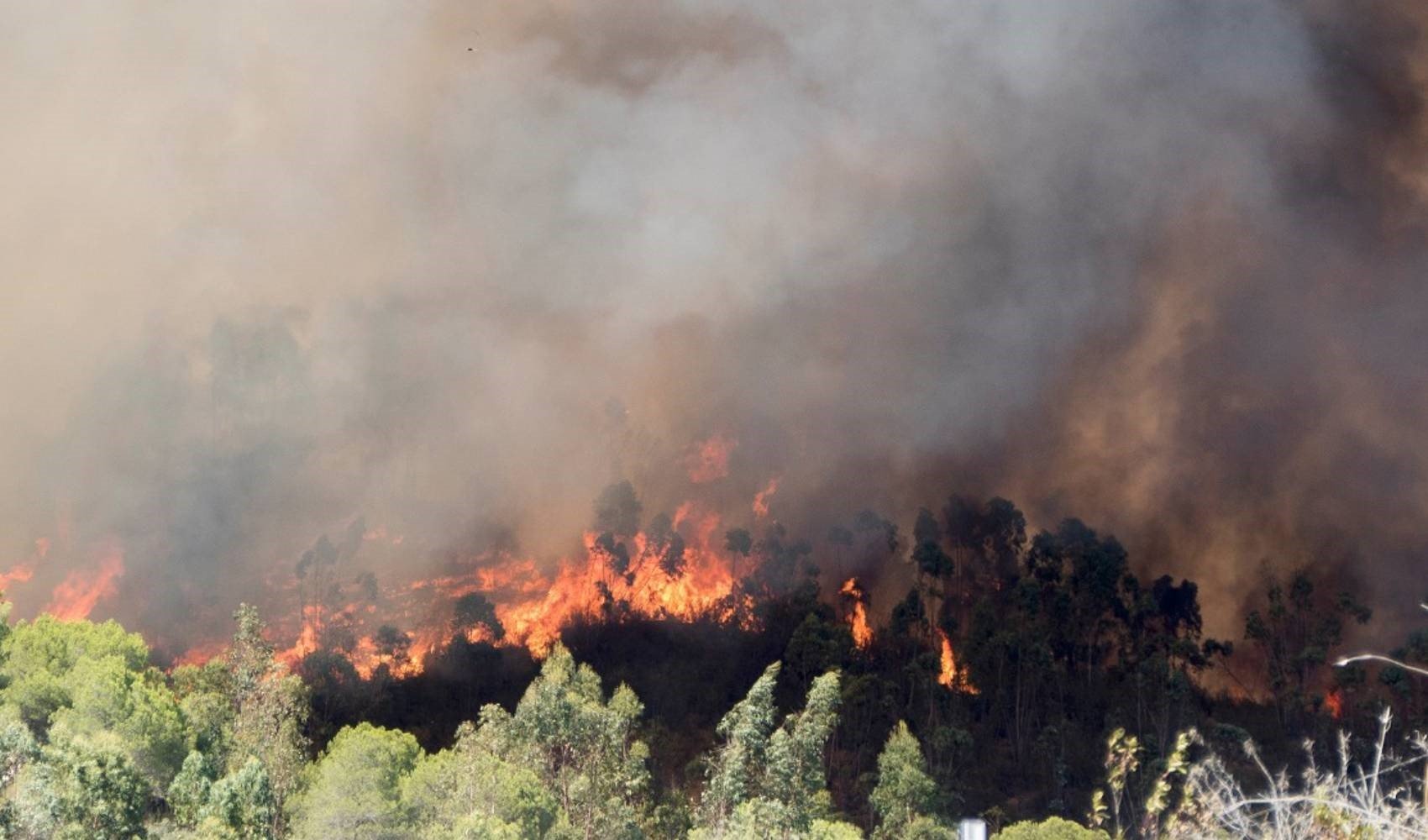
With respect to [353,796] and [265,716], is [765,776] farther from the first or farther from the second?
[265,716]

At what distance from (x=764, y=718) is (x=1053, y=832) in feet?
45.3

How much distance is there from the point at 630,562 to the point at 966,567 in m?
26.9

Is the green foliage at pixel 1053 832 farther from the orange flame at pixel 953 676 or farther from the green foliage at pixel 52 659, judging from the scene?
the green foliage at pixel 52 659

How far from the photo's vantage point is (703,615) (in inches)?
4380

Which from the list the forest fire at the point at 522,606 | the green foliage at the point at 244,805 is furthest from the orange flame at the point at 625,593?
the green foliage at the point at 244,805

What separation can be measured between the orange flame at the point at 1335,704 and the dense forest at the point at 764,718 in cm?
24

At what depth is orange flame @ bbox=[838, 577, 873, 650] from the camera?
347ft

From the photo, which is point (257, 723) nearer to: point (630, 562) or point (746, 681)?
point (746, 681)

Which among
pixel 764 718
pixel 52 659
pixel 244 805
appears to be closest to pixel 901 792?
pixel 764 718

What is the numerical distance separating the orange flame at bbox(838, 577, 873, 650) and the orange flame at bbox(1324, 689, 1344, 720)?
31640 millimetres

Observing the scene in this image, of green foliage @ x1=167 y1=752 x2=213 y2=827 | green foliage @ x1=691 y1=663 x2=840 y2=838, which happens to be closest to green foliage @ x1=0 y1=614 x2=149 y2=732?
green foliage @ x1=167 y1=752 x2=213 y2=827

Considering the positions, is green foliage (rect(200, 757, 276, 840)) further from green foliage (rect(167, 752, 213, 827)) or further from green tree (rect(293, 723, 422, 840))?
green tree (rect(293, 723, 422, 840))

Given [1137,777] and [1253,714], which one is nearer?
[1137,777]

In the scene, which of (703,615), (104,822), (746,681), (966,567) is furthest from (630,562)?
(104,822)
